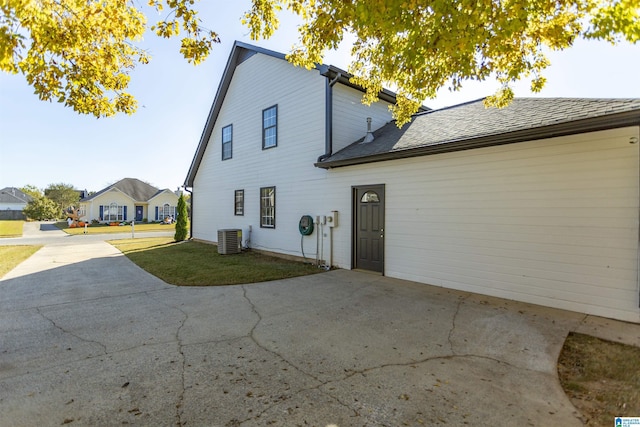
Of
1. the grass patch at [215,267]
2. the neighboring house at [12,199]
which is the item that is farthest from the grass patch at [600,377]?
the neighboring house at [12,199]

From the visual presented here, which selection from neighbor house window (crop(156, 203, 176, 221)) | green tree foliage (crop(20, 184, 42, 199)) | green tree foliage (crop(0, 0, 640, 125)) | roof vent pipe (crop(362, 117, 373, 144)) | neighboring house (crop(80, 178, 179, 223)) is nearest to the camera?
green tree foliage (crop(0, 0, 640, 125))

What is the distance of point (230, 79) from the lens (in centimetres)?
1373

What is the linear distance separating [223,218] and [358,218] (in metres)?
8.09

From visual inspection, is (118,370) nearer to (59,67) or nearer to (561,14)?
(59,67)

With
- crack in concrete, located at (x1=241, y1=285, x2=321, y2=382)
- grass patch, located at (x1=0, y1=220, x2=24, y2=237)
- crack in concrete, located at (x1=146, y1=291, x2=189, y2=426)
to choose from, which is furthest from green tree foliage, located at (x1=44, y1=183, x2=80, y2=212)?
crack in concrete, located at (x1=241, y1=285, x2=321, y2=382)

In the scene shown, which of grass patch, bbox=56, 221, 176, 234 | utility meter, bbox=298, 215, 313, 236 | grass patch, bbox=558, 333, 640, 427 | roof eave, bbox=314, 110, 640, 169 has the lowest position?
grass patch, bbox=56, 221, 176, 234

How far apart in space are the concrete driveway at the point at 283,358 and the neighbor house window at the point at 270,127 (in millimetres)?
6782

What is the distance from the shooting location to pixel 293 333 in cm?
408

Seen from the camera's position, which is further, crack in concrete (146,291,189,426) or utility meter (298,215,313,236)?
utility meter (298,215,313,236)

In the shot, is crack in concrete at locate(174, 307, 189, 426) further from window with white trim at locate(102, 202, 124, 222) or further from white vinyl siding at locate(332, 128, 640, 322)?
window with white trim at locate(102, 202, 124, 222)

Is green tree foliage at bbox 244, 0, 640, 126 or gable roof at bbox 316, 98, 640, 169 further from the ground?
green tree foliage at bbox 244, 0, 640, 126

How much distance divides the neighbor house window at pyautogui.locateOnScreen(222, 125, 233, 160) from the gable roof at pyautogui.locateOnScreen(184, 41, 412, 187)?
3.95 ft

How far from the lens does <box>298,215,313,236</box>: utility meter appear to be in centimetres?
936

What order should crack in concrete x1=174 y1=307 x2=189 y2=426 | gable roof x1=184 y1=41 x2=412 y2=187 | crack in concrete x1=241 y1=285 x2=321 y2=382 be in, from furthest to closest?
1. gable roof x1=184 y1=41 x2=412 y2=187
2. crack in concrete x1=241 y1=285 x2=321 y2=382
3. crack in concrete x1=174 y1=307 x2=189 y2=426
